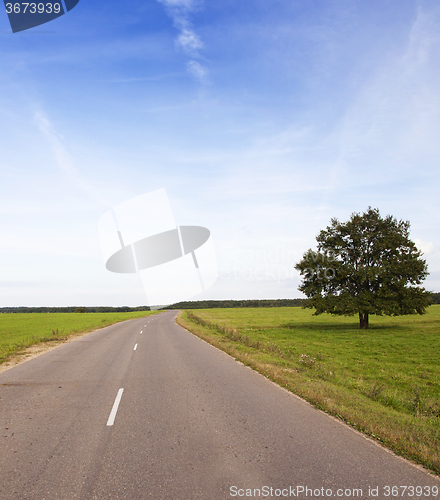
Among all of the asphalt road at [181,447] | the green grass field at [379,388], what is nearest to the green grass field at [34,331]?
the asphalt road at [181,447]

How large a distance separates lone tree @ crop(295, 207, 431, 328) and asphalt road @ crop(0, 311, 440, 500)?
2662 cm

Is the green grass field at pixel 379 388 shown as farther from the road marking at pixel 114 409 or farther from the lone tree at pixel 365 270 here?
the lone tree at pixel 365 270

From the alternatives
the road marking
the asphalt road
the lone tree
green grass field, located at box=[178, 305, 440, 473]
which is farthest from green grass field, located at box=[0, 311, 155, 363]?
the lone tree

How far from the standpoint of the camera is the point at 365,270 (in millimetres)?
32281

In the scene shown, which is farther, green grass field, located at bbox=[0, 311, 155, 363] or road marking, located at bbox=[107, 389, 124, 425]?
green grass field, located at bbox=[0, 311, 155, 363]

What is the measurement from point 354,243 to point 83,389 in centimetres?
3250

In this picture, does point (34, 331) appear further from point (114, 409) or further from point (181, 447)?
point (181, 447)

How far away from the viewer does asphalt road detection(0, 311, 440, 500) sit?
3893 millimetres

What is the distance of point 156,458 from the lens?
464cm

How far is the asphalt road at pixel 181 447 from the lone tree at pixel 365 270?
26618 millimetres

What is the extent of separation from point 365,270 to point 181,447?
31.4 m

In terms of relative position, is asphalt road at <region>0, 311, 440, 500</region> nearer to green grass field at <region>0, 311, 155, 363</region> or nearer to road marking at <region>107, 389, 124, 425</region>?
road marking at <region>107, 389, 124, 425</region>

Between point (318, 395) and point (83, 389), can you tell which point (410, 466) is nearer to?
point (318, 395)

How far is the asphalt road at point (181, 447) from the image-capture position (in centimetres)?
389
